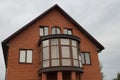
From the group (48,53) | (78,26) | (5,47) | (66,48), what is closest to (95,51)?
(78,26)

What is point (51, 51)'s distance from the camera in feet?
62.4

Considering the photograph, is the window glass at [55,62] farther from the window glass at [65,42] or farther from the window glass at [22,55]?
the window glass at [22,55]

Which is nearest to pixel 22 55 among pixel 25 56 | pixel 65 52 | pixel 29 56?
pixel 25 56

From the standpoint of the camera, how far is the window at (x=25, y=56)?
19.9 metres

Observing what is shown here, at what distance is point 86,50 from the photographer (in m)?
22.8

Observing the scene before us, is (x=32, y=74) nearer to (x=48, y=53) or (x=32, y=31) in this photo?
(x=48, y=53)

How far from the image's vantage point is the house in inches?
734

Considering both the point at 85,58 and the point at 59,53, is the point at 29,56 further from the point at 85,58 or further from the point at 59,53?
the point at 85,58

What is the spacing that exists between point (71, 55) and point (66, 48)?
0.92 m

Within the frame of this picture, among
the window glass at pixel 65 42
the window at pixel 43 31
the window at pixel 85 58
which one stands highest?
the window at pixel 43 31

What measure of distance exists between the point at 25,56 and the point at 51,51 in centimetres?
326

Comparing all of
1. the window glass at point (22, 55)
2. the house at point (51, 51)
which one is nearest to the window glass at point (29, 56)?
the house at point (51, 51)

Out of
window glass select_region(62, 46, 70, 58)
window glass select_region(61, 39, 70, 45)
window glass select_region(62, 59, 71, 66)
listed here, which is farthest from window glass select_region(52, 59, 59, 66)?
window glass select_region(61, 39, 70, 45)

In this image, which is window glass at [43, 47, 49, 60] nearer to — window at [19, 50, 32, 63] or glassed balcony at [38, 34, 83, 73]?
glassed balcony at [38, 34, 83, 73]
